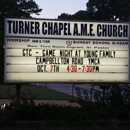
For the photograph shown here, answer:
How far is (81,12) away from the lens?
75.6 metres

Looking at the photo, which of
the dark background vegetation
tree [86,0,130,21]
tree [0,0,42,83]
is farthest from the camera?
tree [86,0,130,21]

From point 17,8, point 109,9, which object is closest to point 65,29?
point 17,8

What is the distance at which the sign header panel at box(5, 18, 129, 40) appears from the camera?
10516 mm

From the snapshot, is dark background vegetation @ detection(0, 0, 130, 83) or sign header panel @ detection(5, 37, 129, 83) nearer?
sign header panel @ detection(5, 37, 129, 83)

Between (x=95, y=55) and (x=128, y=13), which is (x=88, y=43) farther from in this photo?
(x=128, y=13)

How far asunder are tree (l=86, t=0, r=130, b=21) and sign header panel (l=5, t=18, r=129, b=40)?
53243 millimetres

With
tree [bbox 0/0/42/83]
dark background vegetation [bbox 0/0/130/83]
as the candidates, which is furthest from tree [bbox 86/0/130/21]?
tree [bbox 0/0/42/83]

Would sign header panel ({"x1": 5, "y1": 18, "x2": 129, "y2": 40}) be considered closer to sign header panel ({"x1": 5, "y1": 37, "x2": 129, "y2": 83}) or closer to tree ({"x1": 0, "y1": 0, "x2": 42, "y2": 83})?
sign header panel ({"x1": 5, "y1": 37, "x2": 129, "y2": 83})

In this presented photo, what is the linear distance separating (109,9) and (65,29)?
58.7 metres

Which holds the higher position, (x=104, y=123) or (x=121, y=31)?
(x=121, y=31)

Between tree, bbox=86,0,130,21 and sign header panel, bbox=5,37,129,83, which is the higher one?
tree, bbox=86,0,130,21

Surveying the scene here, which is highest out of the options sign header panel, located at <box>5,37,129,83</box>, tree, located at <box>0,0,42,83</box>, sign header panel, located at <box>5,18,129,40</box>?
tree, located at <box>0,0,42,83</box>

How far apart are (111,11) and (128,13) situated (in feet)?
17.4

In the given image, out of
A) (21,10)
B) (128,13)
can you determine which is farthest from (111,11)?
(21,10)
